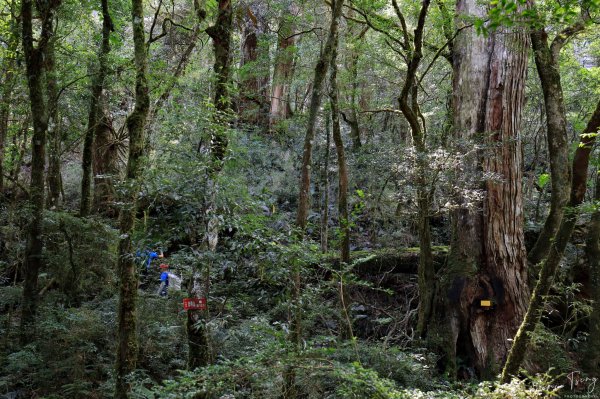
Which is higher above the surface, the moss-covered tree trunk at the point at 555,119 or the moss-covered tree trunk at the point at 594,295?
the moss-covered tree trunk at the point at 555,119

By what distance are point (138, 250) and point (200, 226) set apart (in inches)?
28.8

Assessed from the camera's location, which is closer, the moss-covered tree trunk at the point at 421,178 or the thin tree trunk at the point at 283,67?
the moss-covered tree trunk at the point at 421,178

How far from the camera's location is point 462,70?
8.73m

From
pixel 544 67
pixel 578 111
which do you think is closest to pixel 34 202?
pixel 544 67

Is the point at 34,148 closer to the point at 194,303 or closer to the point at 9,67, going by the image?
the point at 9,67

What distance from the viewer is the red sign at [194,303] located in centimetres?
520

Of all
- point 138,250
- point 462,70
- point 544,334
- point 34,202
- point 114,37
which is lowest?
point 544,334

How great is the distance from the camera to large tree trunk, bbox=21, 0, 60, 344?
23.8 ft

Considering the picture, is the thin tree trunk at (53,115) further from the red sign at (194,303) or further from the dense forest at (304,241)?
the red sign at (194,303)

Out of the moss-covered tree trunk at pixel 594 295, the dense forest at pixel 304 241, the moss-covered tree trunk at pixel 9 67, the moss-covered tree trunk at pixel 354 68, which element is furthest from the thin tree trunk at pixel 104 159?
the moss-covered tree trunk at pixel 594 295

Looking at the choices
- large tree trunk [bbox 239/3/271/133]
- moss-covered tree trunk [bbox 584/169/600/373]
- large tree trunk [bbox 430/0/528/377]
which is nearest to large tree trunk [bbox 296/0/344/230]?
large tree trunk [bbox 430/0/528/377]

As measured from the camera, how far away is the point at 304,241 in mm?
4969

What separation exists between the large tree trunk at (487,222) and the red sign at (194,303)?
4.60 m

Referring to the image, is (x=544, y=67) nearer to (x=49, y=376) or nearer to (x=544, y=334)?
(x=544, y=334)
